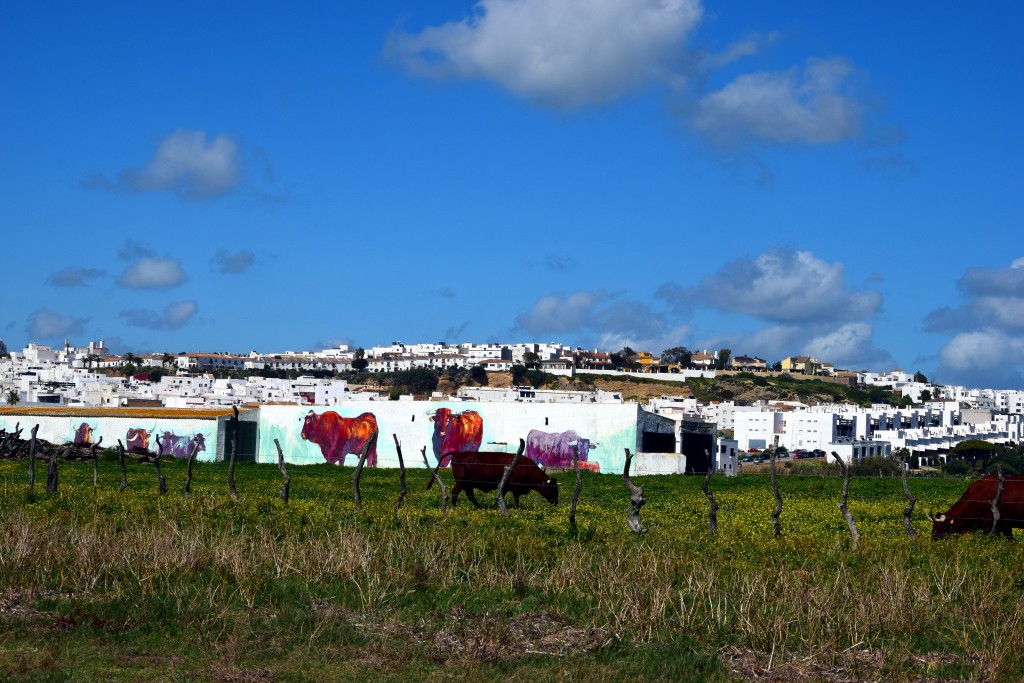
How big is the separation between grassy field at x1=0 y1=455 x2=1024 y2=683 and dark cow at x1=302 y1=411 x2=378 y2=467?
43.6m

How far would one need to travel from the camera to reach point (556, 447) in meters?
58.4

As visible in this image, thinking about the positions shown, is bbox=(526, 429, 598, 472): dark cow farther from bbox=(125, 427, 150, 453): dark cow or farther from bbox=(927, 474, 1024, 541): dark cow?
bbox=(927, 474, 1024, 541): dark cow

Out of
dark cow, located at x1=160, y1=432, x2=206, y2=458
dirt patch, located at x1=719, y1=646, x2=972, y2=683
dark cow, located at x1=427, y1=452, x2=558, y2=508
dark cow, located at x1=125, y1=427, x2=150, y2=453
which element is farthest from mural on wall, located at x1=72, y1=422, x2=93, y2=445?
dirt patch, located at x1=719, y1=646, x2=972, y2=683

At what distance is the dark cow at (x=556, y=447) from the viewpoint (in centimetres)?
5778

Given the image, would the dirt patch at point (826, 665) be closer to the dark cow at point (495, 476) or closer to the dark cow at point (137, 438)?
the dark cow at point (495, 476)

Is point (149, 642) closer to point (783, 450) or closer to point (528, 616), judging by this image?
point (528, 616)

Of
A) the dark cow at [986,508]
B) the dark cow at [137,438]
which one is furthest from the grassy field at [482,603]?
the dark cow at [137,438]

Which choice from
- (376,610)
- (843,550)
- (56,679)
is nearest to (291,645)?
(376,610)

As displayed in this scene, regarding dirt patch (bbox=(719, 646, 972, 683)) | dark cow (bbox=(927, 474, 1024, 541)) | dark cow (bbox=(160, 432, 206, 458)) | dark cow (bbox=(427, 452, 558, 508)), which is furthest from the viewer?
dark cow (bbox=(160, 432, 206, 458))

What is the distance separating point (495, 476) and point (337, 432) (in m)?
33.9

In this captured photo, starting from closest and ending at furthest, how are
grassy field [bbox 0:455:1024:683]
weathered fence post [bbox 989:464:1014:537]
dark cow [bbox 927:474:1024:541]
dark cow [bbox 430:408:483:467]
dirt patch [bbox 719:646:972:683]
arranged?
1. dirt patch [bbox 719:646:972:683]
2. grassy field [bbox 0:455:1024:683]
3. weathered fence post [bbox 989:464:1014:537]
4. dark cow [bbox 927:474:1024:541]
5. dark cow [bbox 430:408:483:467]

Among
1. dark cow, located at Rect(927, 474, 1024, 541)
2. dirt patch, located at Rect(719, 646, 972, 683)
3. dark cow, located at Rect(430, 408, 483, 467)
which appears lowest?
dirt patch, located at Rect(719, 646, 972, 683)

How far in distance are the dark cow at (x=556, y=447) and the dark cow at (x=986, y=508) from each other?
35319 mm

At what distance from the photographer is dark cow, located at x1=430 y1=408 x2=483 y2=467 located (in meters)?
60.2
